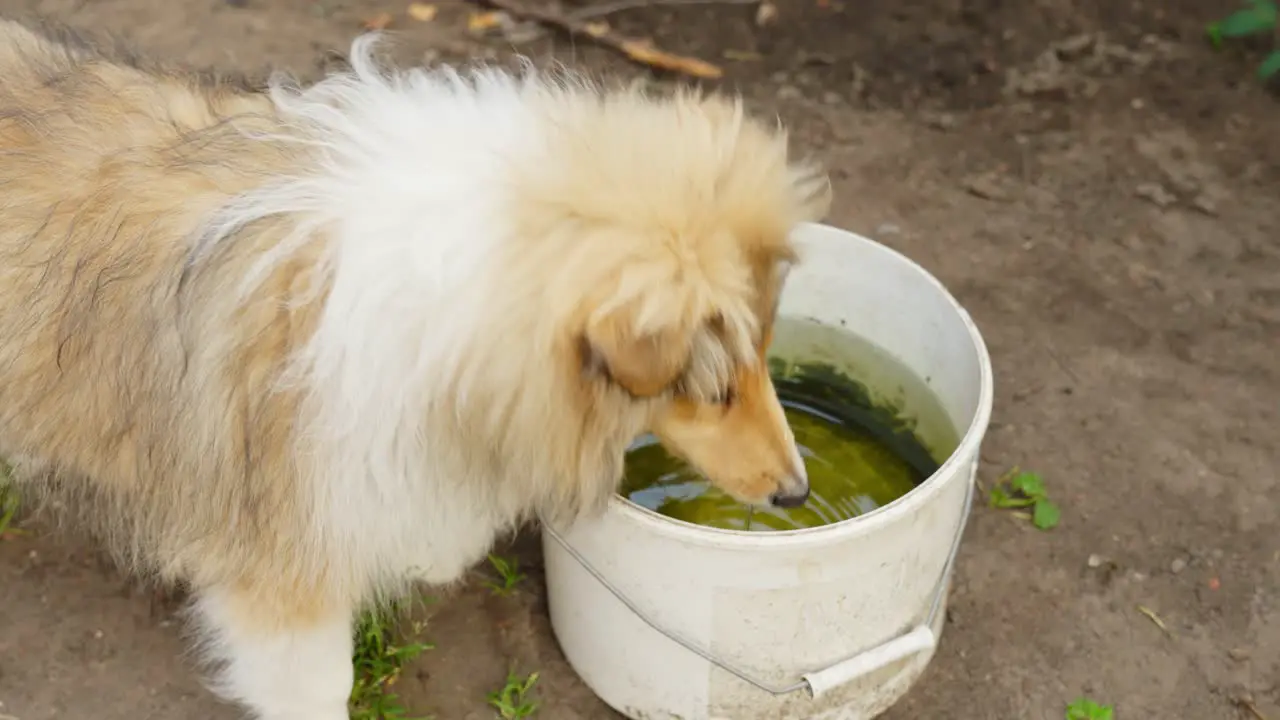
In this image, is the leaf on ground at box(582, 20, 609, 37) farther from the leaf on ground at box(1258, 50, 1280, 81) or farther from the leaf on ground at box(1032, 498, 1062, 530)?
the leaf on ground at box(1032, 498, 1062, 530)

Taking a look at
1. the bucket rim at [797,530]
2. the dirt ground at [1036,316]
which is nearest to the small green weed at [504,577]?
the dirt ground at [1036,316]

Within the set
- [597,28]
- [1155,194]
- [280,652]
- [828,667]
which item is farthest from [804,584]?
[597,28]

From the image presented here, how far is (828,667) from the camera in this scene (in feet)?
7.39

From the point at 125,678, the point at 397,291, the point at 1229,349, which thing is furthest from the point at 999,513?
the point at 125,678

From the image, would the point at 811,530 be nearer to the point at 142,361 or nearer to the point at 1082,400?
the point at 142,361

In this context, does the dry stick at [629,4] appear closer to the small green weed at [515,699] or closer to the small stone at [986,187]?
the small stone at [986,187]

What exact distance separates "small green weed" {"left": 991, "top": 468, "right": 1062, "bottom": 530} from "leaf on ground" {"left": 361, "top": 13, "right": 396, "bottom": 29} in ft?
9.10

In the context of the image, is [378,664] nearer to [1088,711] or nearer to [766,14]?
[1088,711]

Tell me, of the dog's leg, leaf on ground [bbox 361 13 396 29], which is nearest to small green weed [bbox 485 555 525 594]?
the dog's leg

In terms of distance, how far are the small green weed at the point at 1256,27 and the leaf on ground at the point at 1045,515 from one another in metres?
1.94

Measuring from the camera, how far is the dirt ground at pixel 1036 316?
265cm

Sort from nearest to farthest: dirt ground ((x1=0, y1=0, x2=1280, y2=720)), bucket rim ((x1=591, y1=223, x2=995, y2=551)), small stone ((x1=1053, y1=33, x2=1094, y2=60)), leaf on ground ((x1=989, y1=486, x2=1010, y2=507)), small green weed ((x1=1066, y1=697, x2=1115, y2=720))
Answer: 1. bucket rim ((x1=591, y1=223, x2=995, y2=551))
2. small green weed ((x1=1066, y1=697, x2=1115, y2=720))
3. dirt ground ((x1=0, y1=0, x2=1280, y2=720))
4. leaf on ground ((x1=989, y1=486, x2=1010, y2=507))
5. small stone ((x1=1053, y1=33, x2=1094, y2=60))

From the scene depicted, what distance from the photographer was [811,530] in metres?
1.95

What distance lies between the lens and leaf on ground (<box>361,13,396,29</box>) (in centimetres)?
446
